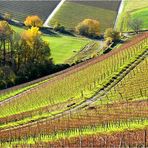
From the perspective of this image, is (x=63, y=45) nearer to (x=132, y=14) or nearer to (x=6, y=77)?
(x=6, y=77)

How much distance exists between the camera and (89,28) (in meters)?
162

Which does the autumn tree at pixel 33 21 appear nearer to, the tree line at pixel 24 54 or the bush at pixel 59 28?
the bush at pixel 59 28

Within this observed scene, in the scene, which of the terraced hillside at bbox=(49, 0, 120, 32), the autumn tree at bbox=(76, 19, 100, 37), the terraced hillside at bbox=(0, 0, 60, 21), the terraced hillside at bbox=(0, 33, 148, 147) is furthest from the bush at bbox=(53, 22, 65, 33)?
the terraced hillside at bbox=(0, 33, 148, 147)

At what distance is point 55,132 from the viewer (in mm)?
49938

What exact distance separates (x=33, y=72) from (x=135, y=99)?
4936 cm

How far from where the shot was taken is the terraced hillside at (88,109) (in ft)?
148

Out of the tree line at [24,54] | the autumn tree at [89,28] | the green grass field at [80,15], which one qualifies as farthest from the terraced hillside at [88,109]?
the green grass field at [80,15]

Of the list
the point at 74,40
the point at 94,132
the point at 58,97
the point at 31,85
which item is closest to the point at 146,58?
the point at 58,97

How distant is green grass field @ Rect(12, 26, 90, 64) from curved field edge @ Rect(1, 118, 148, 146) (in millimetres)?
72462

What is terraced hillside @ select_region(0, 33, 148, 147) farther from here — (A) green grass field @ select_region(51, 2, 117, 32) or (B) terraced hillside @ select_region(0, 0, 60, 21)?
(B) terraced hillside @ select_region(0, 0, 60, 21)

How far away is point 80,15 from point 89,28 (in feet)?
70.4

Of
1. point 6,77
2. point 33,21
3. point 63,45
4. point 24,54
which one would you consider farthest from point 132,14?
point 6,77

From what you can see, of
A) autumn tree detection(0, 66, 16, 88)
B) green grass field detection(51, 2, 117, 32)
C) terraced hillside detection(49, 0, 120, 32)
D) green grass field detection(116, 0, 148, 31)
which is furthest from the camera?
terraced hillside detection(49, 0, 120, 32)

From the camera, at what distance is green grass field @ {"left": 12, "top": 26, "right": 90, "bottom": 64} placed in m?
129
